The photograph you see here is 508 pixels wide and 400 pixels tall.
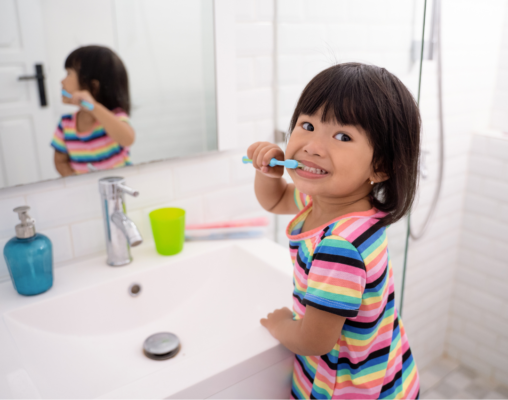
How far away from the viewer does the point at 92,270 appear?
0.96 meters

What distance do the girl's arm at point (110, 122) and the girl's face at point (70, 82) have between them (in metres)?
0.01

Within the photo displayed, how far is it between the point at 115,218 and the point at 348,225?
481 mm

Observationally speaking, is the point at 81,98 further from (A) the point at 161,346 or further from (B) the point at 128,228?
(A) the point at 161,346

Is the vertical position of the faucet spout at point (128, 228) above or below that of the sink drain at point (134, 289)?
above

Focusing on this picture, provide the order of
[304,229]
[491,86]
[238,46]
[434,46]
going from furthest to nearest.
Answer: [491,86]
[434,46]
[238,46]
[304,229]

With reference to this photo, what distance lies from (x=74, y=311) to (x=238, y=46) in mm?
682

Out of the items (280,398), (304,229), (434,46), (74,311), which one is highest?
(434,46)

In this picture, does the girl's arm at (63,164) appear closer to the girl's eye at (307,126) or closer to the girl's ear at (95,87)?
the girl's ear at (95,87)

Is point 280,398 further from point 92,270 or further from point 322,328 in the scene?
point 92,270

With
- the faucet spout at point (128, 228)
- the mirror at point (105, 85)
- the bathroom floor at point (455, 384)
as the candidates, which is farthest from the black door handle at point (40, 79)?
the bathroom floor at point (455, 384)

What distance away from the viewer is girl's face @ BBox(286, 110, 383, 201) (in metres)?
0.66

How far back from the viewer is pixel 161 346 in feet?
2.86

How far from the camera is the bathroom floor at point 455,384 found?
1786 millimetres

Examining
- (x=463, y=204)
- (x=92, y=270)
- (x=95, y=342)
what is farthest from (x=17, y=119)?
Result: (x=463, y=204)
